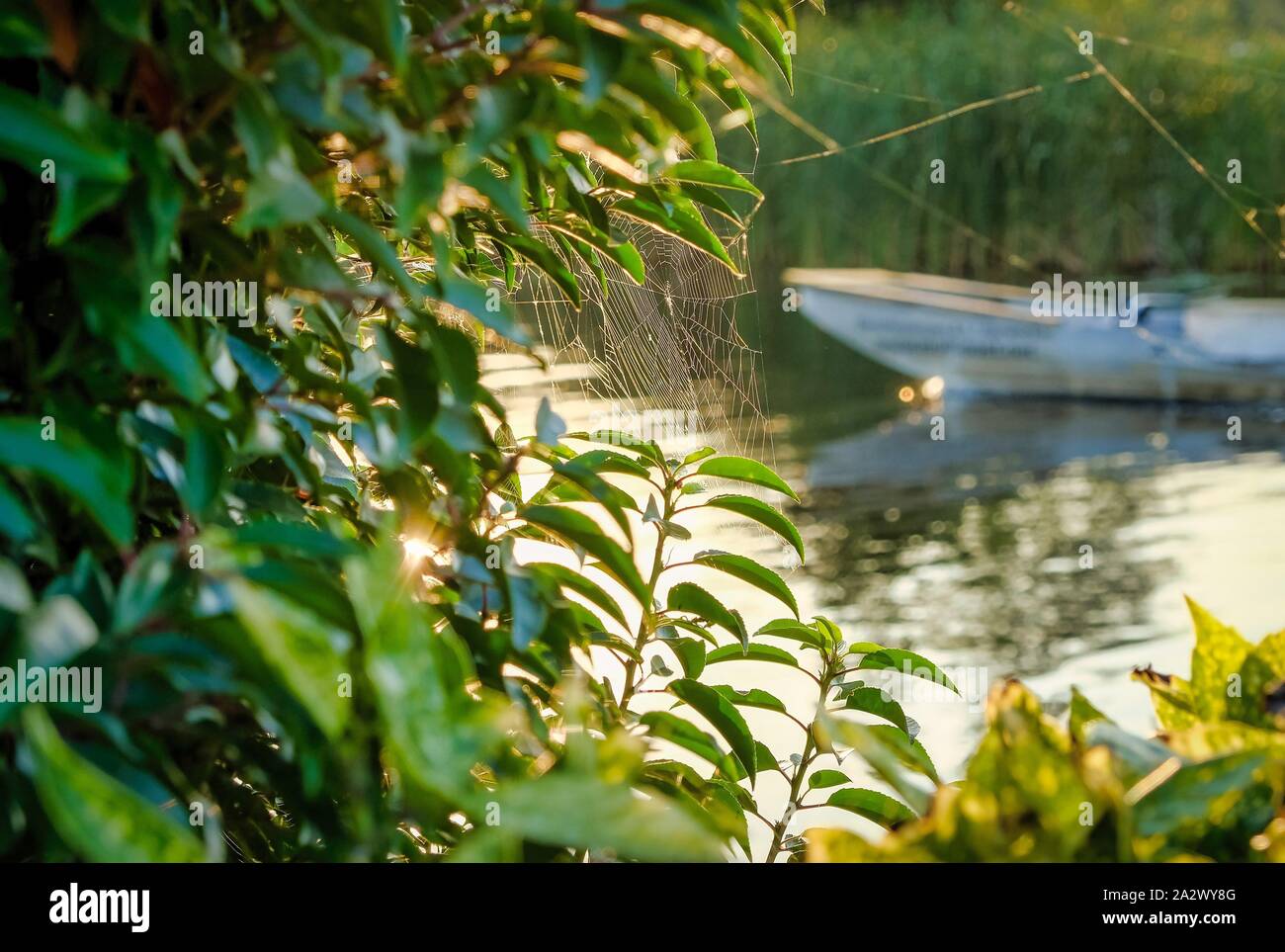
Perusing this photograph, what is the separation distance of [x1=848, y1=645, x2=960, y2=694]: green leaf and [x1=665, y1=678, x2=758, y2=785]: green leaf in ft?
0.41

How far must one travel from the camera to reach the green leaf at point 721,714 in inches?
35.4

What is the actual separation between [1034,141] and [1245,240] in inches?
68.2

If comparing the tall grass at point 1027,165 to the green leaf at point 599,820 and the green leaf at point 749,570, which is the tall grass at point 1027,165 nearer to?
the green leaf at point 749,570

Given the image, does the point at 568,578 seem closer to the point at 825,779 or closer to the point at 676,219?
the point at 676,219

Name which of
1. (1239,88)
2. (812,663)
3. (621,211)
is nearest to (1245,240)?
(1239,88)

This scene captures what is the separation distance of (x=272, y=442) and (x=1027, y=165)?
9869 mm

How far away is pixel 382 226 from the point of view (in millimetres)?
922

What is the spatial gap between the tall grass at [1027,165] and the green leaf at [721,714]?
8805 mm

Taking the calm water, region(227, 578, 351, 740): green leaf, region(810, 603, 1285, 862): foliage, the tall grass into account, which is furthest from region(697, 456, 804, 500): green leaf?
the tall grass

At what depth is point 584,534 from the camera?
0.72 metres

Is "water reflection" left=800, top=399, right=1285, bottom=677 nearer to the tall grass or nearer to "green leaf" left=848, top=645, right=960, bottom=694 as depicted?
the tall grass

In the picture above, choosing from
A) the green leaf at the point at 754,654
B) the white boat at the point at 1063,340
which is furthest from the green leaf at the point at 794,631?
the white boat at the point at 1063,340
